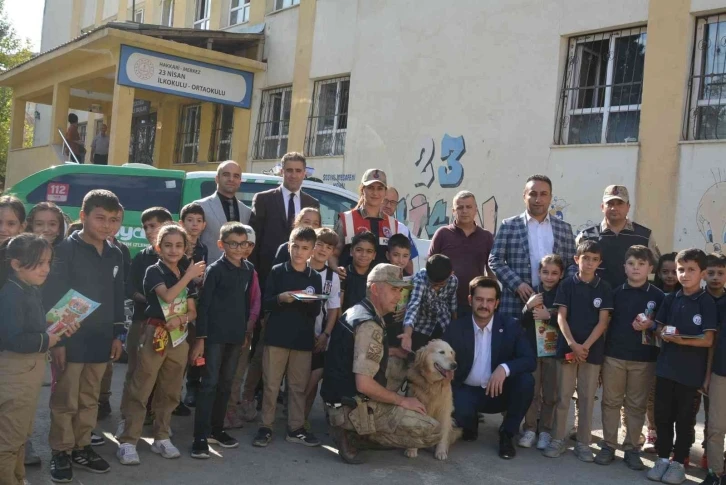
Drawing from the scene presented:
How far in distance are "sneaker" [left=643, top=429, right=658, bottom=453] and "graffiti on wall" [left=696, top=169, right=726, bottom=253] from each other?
3.91m

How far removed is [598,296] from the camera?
5875mm

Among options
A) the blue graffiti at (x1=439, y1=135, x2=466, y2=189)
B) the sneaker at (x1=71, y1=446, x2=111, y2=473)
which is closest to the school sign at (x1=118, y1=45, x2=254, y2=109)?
the blue graffiti at (x1=439, y1=135, x2=466, y2=189)

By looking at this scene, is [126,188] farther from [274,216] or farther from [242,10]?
[242,10]

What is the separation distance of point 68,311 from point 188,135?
56.0 ft

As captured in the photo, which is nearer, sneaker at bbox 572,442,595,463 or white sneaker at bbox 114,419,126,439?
white sneaker at bbox 114,419,126,439

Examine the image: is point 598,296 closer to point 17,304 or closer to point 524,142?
point 17,304

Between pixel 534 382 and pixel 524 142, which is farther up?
pixel 524 142

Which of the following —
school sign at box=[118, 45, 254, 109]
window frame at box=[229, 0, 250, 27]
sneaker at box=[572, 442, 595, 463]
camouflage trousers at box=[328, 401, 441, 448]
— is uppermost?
window frame at box=[229, 0, 250, 27]

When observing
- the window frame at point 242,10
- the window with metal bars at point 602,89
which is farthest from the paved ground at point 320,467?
the window frame at point 242,10

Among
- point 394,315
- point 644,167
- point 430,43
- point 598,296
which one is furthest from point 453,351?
point 430,43

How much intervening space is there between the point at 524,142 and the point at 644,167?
6.81 ft

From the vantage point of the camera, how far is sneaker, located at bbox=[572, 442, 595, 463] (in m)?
5.80

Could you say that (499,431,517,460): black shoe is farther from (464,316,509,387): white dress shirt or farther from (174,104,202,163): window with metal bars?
(174,104,202,163): window with metal bars

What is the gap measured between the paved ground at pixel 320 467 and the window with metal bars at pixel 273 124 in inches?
468
